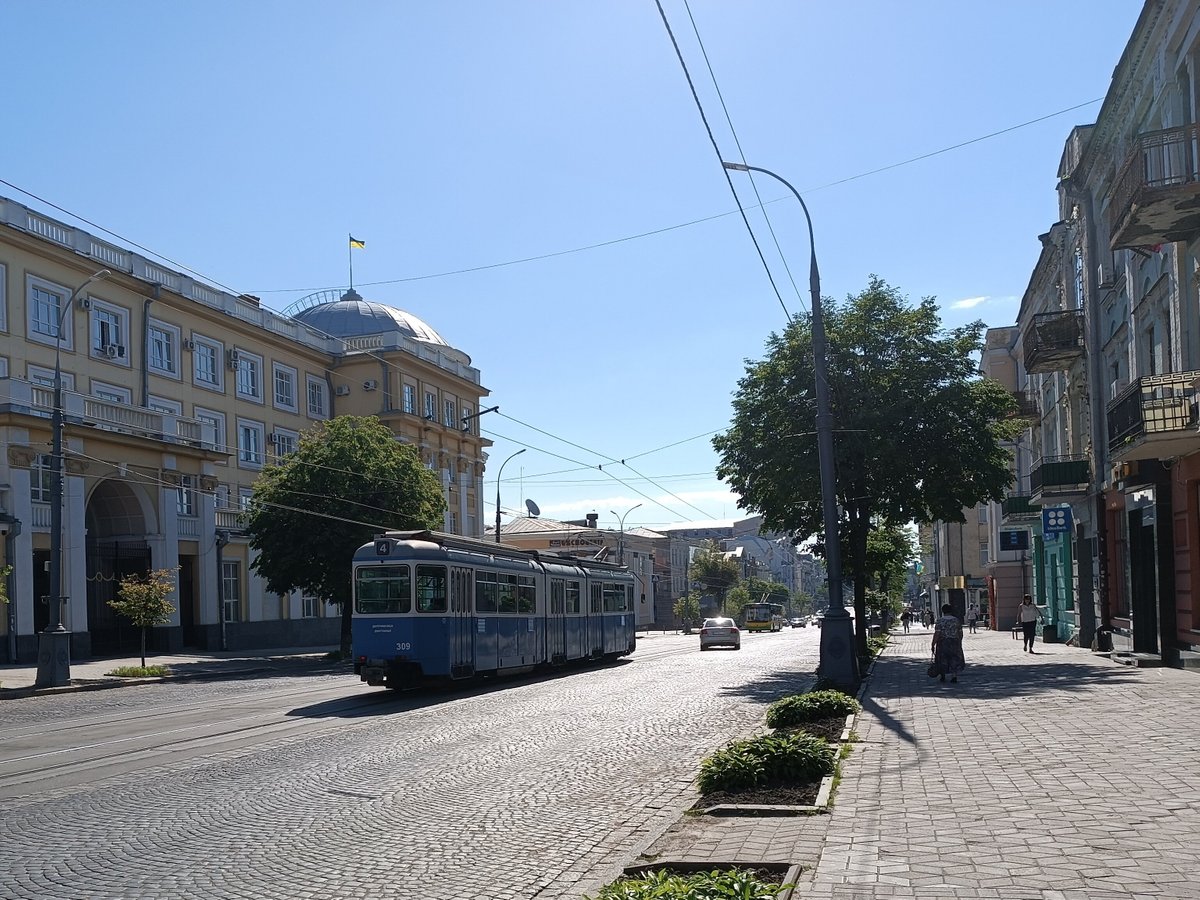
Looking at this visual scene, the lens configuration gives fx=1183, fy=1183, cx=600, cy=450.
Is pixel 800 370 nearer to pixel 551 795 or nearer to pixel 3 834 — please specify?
pixel 551 795

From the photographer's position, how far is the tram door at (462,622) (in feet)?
74.4

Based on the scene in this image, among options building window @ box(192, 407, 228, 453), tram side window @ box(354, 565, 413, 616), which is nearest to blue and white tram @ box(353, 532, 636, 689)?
tram side window @ box(354, 565, 413, 616)

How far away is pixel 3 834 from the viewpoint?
893 centimetres

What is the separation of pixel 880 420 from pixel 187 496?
28105 mm

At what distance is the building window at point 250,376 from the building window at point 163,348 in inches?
177

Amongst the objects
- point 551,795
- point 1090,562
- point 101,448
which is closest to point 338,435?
point 101,448

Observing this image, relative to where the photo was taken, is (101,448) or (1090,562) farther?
(101,448)

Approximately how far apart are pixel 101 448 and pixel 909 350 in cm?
2538

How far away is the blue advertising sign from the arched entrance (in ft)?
95.3

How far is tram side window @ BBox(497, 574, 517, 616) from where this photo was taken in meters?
25.4

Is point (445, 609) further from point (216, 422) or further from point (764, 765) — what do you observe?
point (216, 422)

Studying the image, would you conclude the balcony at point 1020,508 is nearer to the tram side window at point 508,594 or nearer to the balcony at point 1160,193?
the balcony at point 1160,193

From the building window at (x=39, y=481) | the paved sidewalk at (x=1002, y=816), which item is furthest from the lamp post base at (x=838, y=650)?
the building window at (x=39, y=481)

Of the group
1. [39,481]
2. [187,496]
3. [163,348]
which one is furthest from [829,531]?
[163,348]
